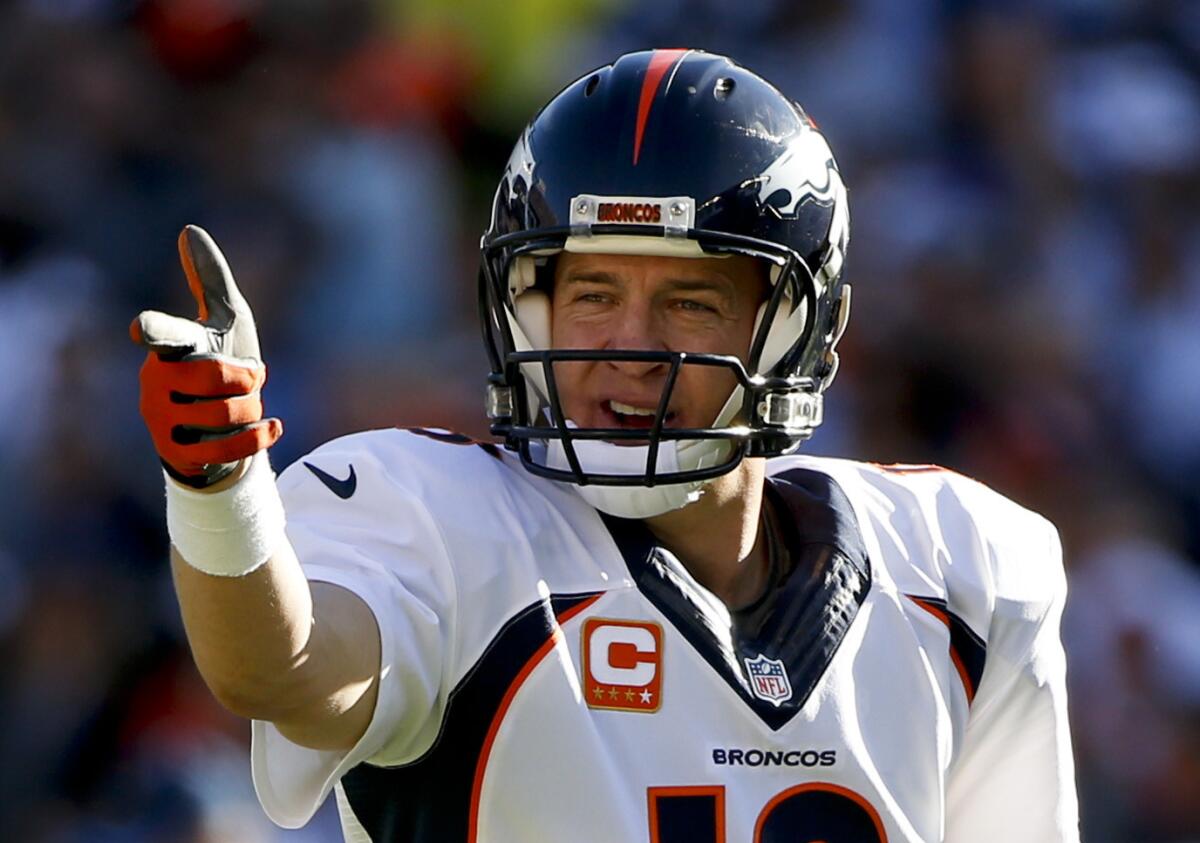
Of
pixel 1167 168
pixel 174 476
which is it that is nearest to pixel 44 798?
pixel 174 476

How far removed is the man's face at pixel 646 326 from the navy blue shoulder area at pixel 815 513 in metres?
0.27

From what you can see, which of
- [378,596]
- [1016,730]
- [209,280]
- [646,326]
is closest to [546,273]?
[646,326]

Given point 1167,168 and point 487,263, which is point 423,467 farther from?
point 1167,168

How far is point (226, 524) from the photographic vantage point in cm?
192

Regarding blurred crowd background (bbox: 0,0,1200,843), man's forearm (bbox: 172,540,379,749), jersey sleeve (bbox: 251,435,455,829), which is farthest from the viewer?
blurred crowd background (bbox: 0,0,1200,843)

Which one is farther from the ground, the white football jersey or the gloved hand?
the gloved hand

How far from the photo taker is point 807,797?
Result: 94.5 inches

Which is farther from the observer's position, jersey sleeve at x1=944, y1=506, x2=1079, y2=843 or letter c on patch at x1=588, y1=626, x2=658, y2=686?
jersey sleeve at x1=944, y1=506, x2=1079, y2=843

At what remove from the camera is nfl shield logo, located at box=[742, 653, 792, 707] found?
2408 millimetres

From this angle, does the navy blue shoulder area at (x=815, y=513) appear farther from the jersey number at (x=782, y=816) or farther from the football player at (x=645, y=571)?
the jersey number at (x=782, y=816)

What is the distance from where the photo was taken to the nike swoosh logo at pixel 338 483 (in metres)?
2.32

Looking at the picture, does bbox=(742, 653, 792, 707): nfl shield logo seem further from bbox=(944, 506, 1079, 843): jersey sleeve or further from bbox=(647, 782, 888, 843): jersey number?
bbox=(944, 506, 1079, 843): jersey sleeve

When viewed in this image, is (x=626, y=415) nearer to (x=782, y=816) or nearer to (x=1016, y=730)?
(x=782, y=816)

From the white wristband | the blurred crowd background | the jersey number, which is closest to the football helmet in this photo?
the jersey number
